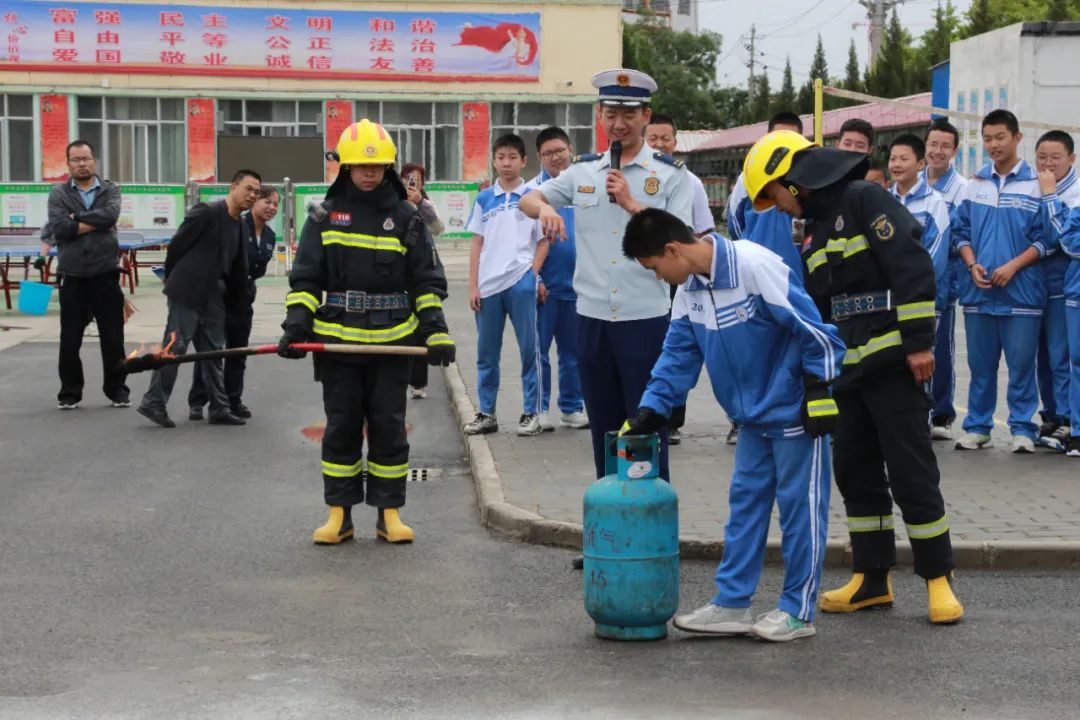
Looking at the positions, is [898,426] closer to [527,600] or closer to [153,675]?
[527,600]

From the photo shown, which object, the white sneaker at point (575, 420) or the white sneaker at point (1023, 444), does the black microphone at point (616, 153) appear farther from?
the white sneaker at point (575, 420)

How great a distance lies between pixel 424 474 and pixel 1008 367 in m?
3.78

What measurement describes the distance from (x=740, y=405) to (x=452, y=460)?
516 centimetres

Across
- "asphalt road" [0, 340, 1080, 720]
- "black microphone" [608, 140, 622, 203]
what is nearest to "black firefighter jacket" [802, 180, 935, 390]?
"asphalt road" [0, 340, 1080, 720]

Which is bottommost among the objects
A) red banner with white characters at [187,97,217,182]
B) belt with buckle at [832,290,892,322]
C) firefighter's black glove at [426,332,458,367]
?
firefighter's black glove at [426,332,458,367]

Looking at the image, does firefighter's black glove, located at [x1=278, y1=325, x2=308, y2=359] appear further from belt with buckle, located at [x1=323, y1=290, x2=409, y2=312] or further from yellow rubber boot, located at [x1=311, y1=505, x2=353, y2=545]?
yellow rubber boot, located at [x1=311, y1=505, x2=353, y2=545]

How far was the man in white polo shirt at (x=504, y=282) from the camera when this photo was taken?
39.4 ft

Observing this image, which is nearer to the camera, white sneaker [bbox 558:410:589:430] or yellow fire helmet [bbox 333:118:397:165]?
yellow fire helmet [bbox 333:118:397:165]

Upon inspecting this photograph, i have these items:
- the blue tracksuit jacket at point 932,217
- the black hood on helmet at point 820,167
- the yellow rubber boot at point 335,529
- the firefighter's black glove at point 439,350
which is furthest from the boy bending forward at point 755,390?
the blue tracksuit jacket at point 932,217

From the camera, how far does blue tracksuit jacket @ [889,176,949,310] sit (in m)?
10.5

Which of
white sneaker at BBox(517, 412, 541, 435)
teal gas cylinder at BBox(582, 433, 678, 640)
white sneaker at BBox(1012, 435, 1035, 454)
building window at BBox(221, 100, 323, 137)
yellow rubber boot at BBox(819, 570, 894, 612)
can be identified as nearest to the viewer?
teal gas cylinder at BBox(582, 433, 678, 640)

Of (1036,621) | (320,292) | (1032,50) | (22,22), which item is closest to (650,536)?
(1036,621)

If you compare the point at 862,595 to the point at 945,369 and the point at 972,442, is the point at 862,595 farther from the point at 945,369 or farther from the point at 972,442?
the point at 945,369

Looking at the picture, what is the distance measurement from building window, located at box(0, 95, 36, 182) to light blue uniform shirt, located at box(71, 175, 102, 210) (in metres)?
29.1
